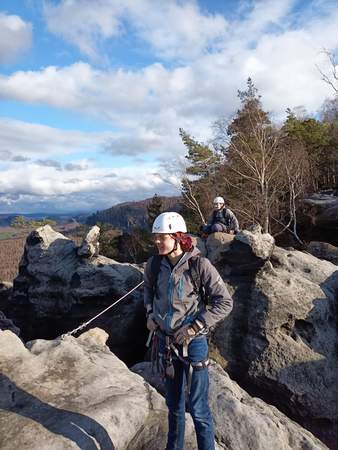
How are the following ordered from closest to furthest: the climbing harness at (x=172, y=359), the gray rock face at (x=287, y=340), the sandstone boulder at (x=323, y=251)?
the climbing harness at (x=172, y=359)
the gray rock face at (x=287, y=340)
the sandstone boulder at (x=323, y=251)

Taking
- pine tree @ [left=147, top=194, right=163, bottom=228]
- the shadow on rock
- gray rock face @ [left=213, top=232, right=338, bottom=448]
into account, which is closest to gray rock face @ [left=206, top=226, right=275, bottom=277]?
gray rock face @ [left=213, top=232, right=338, bottom=448]

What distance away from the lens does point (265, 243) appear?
41.6 feet

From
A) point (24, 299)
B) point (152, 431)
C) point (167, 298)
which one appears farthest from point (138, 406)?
point (24, 299)

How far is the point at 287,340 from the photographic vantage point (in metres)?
11.6

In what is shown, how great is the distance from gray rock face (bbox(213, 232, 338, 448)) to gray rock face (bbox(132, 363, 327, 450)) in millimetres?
4407

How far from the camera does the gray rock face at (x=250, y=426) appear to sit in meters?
5.95

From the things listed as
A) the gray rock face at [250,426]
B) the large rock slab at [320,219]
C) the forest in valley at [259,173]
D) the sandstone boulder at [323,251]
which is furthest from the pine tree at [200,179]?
the gray rock face at [250,426]

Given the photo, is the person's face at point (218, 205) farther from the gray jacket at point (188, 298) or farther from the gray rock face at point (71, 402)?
the gray jacket at point (188, 298)

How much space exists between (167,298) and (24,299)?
18.3 metres

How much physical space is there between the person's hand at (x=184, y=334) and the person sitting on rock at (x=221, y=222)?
9757mm

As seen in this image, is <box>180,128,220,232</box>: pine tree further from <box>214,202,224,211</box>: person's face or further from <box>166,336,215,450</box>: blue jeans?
<box>166,336,215,450</box>: blue jeans

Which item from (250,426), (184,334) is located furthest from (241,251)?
(184,334)

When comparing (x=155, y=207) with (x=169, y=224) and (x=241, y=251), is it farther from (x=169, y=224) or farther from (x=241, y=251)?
(x=169, y=224)

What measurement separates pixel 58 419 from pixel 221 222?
10.5 metres
